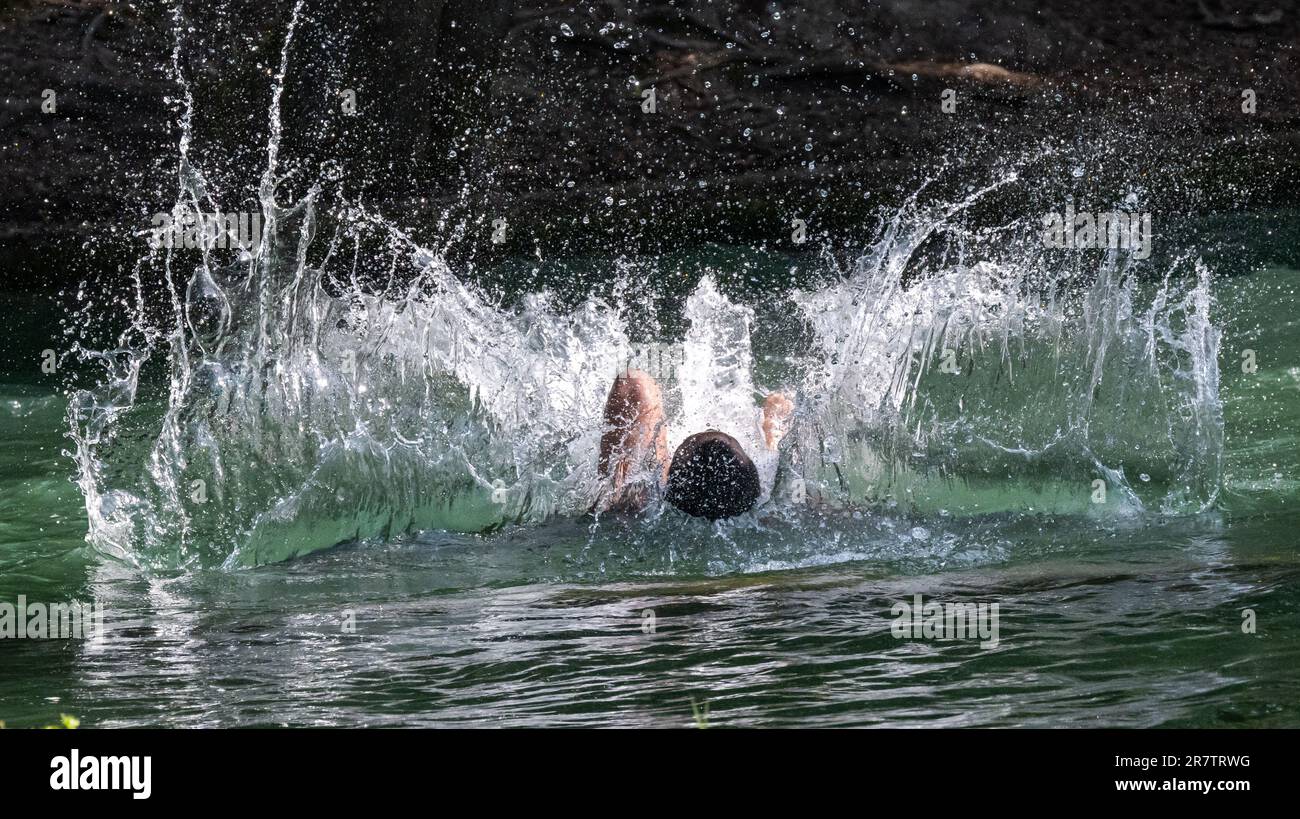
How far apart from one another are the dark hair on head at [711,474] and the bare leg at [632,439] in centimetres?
38

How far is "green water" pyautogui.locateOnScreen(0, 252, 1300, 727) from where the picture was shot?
2.81 m

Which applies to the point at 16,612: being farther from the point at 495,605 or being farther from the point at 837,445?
the point at 837,445

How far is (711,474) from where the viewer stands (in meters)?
4.44

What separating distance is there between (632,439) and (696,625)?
1532mm

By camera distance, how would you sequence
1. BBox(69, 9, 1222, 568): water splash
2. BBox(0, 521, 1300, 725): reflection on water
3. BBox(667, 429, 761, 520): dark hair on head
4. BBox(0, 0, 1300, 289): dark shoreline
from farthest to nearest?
1. BBox(0, 0, 1300, 289): dark shoreline
2. BBox(69, 9, 1222, 568): water splash
3. BBox(667, 429, 761, 520): dark hair on head
4. BBox(0, 521, 1300, 725): reflection on water

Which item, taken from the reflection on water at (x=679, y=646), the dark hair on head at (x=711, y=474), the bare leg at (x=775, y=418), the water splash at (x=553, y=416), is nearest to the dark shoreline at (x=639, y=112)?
the water splash at (x=553, y=416)

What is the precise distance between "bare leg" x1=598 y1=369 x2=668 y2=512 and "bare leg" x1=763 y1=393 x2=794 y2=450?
0.41m

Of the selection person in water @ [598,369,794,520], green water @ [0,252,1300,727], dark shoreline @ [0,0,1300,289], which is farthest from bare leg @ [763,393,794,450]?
dark shoreline @ [0,0,1300,289]

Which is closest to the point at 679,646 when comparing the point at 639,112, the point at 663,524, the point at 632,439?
the point at 663,524

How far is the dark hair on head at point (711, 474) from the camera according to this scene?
4.43 metres

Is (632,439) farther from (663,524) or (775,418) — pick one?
(775,418)

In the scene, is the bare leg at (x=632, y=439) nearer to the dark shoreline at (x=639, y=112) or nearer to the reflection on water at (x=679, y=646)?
the reflection on water at (x=679, y=646)

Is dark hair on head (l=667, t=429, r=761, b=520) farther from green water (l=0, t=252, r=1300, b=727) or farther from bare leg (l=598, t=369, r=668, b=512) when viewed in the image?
bare leg (l=598, t=369, r=668, b=512)

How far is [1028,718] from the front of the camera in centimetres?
260
